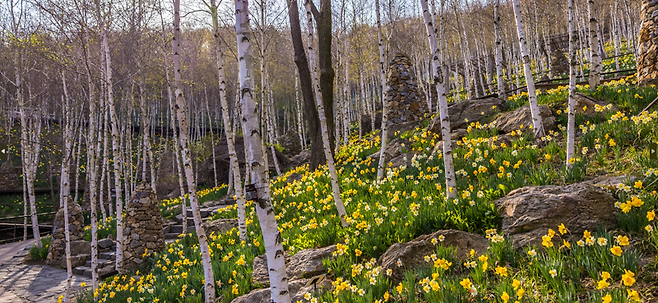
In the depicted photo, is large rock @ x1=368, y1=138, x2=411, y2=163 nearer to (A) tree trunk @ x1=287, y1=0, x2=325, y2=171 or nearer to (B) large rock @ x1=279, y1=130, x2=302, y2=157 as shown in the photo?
(A) tree trunk @ x1=287, y1=0, x2=325, y2=171

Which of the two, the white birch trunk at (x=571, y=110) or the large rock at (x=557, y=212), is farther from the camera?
the white birch trunk at (x=571, y=110)

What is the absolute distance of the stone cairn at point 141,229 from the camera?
26.7 feet

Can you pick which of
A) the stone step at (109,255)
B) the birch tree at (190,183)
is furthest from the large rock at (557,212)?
the stone step at (109,255)

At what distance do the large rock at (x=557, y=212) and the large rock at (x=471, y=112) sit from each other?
400 centimetres

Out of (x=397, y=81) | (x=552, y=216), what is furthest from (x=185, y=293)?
(x=397, y=81)

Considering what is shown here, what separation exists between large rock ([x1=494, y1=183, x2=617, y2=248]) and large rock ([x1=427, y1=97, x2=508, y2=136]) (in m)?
4.00

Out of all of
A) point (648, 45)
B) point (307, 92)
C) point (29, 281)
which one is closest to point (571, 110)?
point (648, 45)

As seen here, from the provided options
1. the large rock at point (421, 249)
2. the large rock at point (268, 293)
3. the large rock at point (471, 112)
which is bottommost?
the large rock at point (268, 293)

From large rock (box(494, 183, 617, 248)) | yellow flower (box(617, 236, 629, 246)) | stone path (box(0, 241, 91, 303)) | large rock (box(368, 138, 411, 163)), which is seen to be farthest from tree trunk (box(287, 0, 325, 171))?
yellow flower (box(617, 236, 629, 246))

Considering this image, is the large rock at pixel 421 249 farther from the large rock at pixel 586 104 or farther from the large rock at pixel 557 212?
the large rock at pixel 586 104

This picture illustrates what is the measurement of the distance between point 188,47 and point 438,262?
16.4m

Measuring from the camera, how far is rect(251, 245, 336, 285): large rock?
3934 mm

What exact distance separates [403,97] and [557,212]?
9114 mm

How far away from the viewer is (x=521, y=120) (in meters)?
6.24
